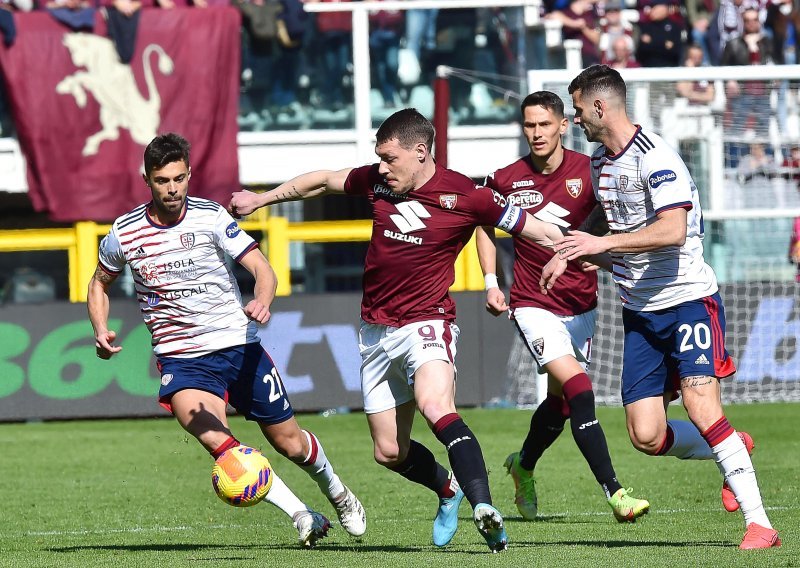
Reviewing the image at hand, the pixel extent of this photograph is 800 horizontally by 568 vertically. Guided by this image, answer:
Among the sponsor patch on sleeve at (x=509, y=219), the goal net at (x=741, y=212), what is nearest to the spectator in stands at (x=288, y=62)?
the goal net at (x=741, y=212)

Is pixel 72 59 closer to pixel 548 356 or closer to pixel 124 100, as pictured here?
pixel 124 100

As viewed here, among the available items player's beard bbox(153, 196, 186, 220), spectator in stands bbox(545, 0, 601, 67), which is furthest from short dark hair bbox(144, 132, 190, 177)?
spectator in stands bbox(545, 0, 601, 67)

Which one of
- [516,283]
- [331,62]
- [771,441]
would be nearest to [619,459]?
[771,441]

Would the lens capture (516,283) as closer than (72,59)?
Yes

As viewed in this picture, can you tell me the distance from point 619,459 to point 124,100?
853 centimetres

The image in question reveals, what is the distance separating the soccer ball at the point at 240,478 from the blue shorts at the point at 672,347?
198 cm

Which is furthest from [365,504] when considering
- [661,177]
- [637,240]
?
[661,177]

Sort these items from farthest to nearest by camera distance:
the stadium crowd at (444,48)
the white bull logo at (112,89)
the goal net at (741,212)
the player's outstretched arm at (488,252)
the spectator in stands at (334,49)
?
1. the spectator in stands at (334,49)
2. the stadium crowd at (444,48)
3. the white bull logo at (112,89)
4. the goal net at (741,212)
5. the player's outstretched arm at (488,252)

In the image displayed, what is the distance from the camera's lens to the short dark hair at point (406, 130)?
756cm

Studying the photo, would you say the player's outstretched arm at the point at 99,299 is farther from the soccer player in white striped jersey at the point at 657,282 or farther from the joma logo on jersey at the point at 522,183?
the joma logo on jersey at the point at 522,183

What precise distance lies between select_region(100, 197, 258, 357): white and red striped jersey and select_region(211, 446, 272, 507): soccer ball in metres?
0.82

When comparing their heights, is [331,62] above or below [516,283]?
above

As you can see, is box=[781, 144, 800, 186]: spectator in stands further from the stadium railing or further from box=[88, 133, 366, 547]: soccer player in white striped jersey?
box=[88, 133, 366, 547]: soccer player in white striped jersey

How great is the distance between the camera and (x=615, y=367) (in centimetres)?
1628
